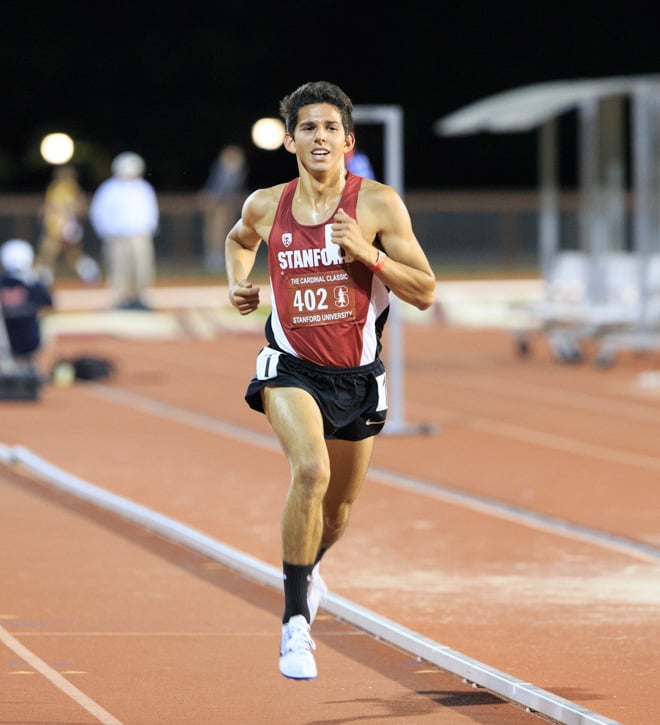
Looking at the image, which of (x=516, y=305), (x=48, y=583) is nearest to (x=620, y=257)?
(x=516, y=305)

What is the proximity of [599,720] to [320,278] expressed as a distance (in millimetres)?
1847

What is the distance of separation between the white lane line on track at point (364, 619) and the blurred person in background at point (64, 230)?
23204 mm

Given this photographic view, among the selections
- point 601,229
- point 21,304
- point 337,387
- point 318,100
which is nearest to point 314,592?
point 337,387

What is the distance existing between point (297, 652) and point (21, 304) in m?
11.7

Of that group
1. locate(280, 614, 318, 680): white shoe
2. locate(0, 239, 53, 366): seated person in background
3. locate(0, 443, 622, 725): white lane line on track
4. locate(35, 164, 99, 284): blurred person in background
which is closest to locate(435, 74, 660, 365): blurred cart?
locate(0, 239, 53, 366): seated person in background

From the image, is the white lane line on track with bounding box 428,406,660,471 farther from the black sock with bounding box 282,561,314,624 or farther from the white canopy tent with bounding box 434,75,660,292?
the black sock with bounding box 282,561,314,624

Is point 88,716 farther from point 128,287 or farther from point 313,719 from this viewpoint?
point 128,287

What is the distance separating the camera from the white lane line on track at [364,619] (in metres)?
6.38

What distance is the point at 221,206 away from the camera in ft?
127

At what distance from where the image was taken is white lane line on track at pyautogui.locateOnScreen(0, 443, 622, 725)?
6383mm

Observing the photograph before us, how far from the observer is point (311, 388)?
22.4 ft

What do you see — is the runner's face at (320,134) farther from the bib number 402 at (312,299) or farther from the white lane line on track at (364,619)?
the white lane line on track at (364,619)

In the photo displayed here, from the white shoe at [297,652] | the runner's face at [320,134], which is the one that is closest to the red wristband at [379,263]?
the runner's face at [320,134]

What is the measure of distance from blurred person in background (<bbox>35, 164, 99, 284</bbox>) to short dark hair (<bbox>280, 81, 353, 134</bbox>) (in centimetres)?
2845
